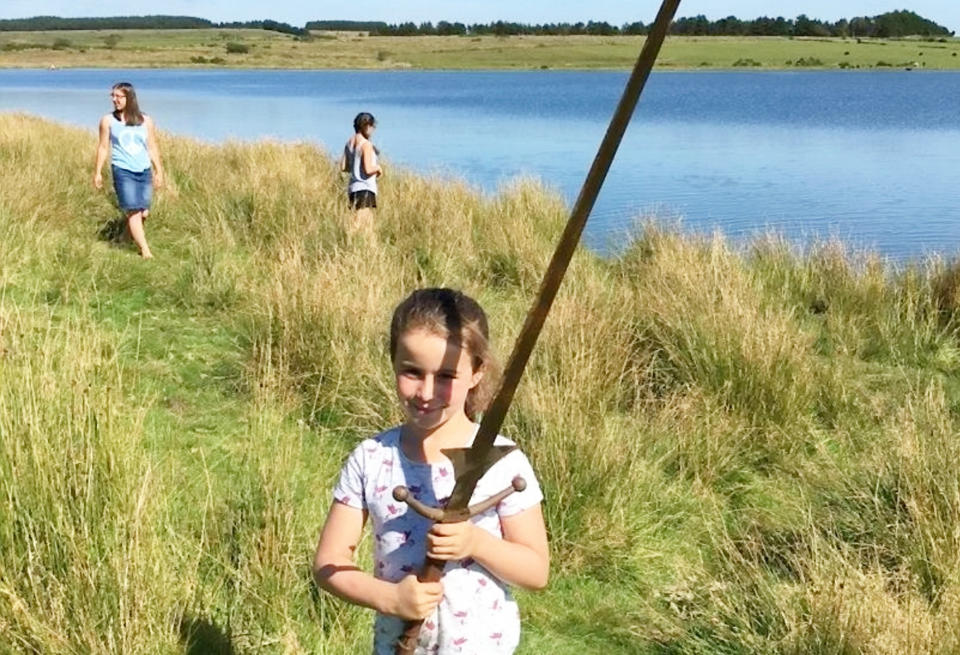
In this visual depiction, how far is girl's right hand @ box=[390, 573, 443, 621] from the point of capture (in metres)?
1.85

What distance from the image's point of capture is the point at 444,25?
126 metres

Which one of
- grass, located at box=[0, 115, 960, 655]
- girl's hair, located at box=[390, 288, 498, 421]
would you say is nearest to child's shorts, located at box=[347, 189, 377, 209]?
grass, located at box=[0, 115, 960, 655]

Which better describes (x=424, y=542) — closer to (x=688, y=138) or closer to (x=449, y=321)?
(x=449, y=321)

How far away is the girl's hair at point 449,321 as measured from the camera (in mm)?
2041

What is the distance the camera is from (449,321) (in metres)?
2.05

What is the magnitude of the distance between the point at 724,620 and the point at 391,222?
7.07 metres

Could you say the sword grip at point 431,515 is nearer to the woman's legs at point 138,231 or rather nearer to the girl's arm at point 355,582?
the girl's arm at point 355,582

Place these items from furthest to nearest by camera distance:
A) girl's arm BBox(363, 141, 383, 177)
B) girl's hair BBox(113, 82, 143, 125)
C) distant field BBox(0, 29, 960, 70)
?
distant field BBox(0, 29, 960, 70) < girl's arm BBox(363, 141, 383, 177) < girl's hair BBox(113, 82, 143, 125)

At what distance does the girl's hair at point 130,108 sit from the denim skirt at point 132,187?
0.43m

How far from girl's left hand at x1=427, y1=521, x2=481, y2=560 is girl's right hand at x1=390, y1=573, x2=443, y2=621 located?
12 cm

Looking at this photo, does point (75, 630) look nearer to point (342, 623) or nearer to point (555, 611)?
point (342, 623)

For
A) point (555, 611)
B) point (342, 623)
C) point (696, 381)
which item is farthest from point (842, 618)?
point (696, 381)

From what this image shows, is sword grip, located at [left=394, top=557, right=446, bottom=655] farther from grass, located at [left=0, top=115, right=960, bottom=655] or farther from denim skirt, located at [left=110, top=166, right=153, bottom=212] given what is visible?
denim skirt, located at [left=110, top=166, right=153, bottom=212]

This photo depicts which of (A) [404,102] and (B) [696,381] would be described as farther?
(A) [404,102]
